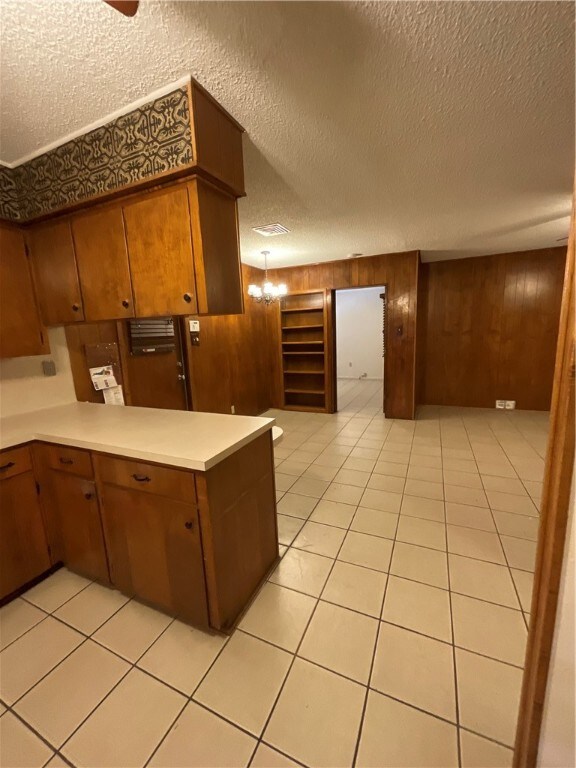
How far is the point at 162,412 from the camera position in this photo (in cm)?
205

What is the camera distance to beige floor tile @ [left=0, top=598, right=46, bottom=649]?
153 cm

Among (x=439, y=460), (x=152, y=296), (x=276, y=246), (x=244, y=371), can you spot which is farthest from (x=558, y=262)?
(x=152, y=296)

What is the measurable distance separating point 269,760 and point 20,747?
902 millimetres

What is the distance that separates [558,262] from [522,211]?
91.0 inches

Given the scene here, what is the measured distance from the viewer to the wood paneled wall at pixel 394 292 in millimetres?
4340

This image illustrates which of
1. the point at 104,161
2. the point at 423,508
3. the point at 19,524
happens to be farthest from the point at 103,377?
the point at 423,508

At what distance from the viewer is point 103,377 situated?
2531 millimetres

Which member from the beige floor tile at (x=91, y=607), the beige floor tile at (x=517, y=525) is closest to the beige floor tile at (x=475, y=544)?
the beige floor tile at (x=517, y=525)

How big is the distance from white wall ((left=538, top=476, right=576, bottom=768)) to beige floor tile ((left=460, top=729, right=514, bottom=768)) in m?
0.37

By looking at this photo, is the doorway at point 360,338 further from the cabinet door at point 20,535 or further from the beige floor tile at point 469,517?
the cabinet door at point 20,535

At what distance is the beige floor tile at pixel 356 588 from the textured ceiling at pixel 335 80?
2.47 metres

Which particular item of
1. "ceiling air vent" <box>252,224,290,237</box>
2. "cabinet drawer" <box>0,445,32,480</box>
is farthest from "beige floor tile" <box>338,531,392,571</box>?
"ceiling air vent" <box>252,224,290,237</box>

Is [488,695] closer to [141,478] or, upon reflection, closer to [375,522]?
[375,522]

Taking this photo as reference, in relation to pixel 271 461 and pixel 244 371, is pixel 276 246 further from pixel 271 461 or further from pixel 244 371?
pixel 271 461
